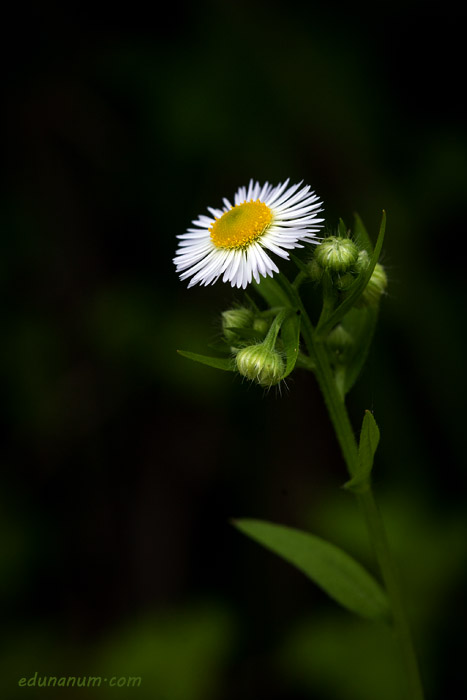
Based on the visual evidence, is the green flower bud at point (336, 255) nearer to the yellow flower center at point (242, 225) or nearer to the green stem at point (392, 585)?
the yellow flower center at point (242, 225)

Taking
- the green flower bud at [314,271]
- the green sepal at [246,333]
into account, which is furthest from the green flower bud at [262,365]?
the green flower bud at [314,271]

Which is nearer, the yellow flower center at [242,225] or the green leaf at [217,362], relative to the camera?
the green leaf at [217,362]

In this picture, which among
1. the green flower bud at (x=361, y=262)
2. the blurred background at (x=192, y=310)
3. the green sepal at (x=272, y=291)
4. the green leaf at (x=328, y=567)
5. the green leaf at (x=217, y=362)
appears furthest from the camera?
the blurred background at (x=192, y=310)

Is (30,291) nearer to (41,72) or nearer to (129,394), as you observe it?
(129,394)

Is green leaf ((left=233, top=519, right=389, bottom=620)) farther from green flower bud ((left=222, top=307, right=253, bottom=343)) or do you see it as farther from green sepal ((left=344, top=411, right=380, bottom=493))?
green flower bud ((left=222, top=307, right=253, bottom=343))

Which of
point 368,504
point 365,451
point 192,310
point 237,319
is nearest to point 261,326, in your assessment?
point 237,319

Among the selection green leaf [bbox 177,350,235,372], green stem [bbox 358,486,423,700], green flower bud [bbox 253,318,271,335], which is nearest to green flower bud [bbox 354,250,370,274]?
green flower bud [bbox 253,318,271,335]
